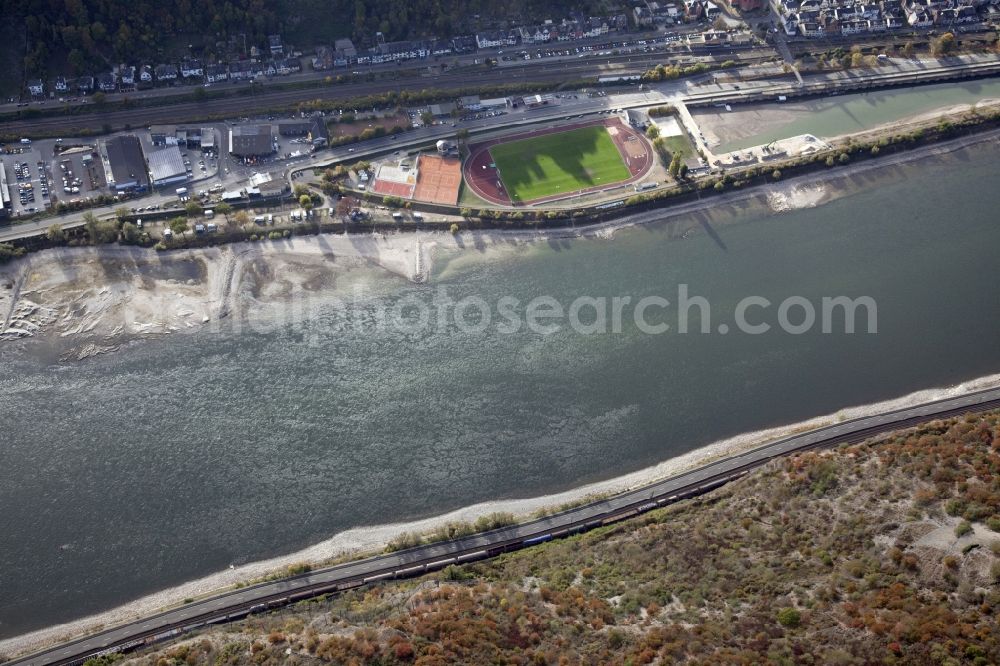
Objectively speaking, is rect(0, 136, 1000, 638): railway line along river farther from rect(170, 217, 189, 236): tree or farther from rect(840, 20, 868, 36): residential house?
rect(840, 20, 868, 36): residential house

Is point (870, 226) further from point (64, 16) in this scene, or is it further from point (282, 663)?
point (64, 16)

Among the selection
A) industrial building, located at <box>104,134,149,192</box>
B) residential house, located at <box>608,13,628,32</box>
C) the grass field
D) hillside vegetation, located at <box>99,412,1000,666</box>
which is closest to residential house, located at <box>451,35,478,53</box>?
the grass field

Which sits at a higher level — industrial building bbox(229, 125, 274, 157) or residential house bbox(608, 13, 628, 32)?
residential house bbox(608, 13, 628, 32)

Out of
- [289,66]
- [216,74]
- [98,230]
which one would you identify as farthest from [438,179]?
[98,230]

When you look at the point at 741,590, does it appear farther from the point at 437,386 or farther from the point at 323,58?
the point at 323,58

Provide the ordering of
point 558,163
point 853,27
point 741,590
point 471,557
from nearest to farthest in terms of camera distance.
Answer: point 741,590 → point 471,557 → point 558,163 → point 853,27

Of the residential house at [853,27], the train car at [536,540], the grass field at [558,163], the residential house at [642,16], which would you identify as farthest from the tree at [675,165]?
the train car at [536,540]
